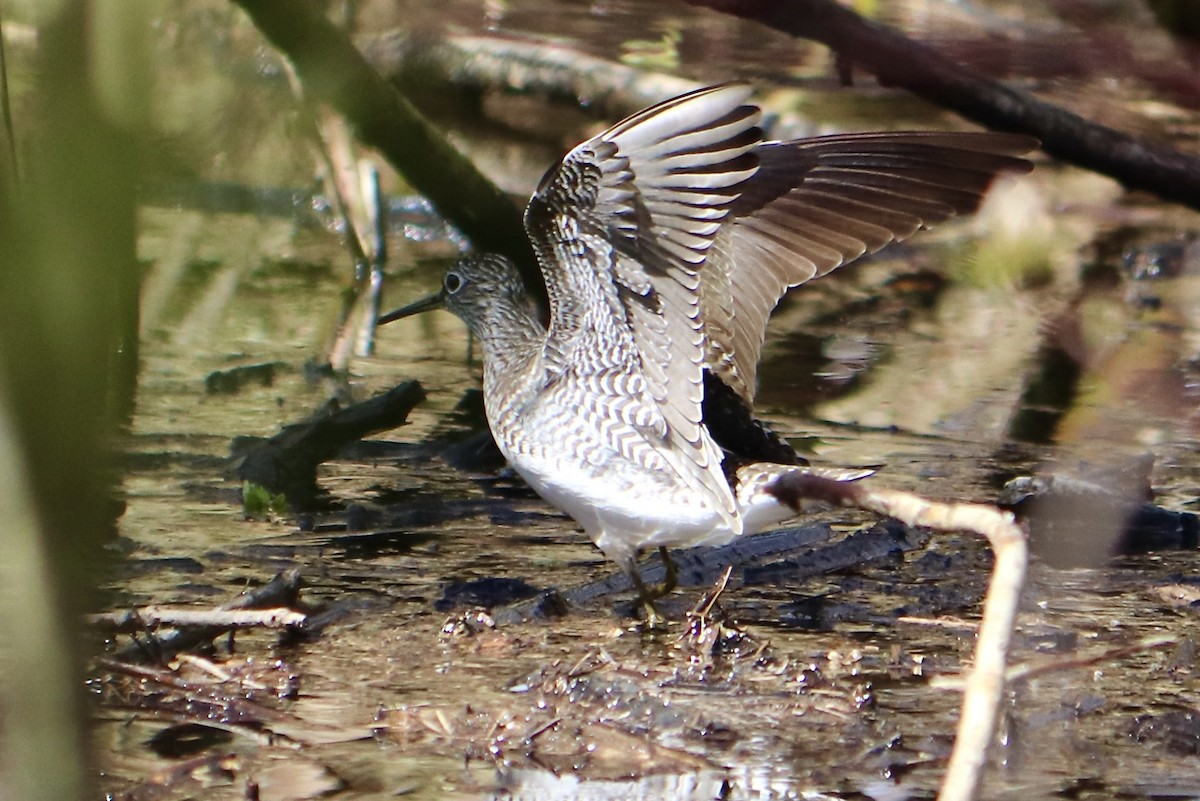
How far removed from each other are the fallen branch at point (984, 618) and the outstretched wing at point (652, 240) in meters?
1.00

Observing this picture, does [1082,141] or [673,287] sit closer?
[673,287]

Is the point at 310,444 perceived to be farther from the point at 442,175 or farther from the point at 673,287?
the point at 673,287

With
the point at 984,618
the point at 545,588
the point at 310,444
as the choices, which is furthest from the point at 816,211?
the point at 984,618

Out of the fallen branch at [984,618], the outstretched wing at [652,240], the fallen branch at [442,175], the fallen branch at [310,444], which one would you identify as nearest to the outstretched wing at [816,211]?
the outstretched wing at [652,240]

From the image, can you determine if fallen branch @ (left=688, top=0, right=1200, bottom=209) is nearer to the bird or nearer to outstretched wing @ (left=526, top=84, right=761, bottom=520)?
the bird

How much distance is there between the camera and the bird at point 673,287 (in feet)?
11.9

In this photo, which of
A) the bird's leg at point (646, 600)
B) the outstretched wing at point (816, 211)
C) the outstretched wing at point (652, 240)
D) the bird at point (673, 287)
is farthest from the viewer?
the outstretched wing at point (816, 211)

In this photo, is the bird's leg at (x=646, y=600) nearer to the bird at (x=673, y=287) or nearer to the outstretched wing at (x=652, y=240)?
the bird at (x=673, y=287)

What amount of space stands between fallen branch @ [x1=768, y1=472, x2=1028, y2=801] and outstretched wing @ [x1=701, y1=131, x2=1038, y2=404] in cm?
200

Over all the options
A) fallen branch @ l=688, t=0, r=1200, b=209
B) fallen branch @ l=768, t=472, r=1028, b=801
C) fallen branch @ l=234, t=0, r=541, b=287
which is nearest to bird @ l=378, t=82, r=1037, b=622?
fallen branch @ l=688, t=0, r=1200, b=209

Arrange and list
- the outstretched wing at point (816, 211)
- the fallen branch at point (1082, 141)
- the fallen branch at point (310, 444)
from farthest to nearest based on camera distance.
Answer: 1. the fallen branch at point (310, 444)
2. the fallen branch at point (1082, 141)
3. the outstretched wing at point (816, 211)

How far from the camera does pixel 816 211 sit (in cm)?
488

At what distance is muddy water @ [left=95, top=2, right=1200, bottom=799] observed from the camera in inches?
79.2

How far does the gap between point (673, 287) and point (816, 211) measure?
112 centimetres
